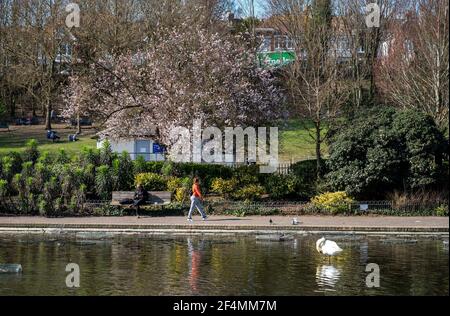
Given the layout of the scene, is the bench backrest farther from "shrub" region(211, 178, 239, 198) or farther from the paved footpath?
"shrub" region(211, 178, 239, 198)

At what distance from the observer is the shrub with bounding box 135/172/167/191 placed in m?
32.4

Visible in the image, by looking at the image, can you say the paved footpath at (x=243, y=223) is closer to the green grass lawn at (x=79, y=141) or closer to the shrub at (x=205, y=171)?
the shrub at (x=205, y=171)

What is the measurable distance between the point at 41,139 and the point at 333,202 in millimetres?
34553

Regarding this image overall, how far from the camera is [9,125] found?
6944 cm

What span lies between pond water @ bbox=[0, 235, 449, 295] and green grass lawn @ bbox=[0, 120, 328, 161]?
21741 mm

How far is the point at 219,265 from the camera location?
66.7ft

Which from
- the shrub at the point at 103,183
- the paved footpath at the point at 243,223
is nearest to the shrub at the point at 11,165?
the paved footpath at the point at 243,223

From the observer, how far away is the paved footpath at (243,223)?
2656 cm

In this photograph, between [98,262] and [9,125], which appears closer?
[98,262]

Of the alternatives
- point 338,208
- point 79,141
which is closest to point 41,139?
point 79,141

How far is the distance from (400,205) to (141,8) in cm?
3876

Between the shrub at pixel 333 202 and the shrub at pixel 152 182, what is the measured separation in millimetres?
6617
